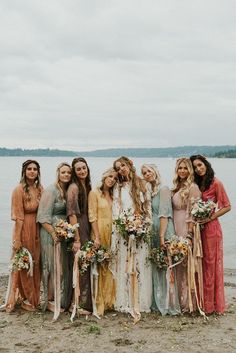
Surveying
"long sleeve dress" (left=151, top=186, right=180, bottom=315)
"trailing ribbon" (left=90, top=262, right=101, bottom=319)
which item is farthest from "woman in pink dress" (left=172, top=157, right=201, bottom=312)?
"trailing ribbon" (left=90, top=262, right=101, bottom=319)

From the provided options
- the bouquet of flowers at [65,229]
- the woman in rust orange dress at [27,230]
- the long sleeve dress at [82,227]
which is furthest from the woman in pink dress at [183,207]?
the woman in rust orange dress at [27,230]

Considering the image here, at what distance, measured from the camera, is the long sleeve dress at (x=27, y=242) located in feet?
28.2

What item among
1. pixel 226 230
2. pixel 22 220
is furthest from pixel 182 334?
pixel 226 230

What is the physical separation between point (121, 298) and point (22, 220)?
7.09 ft

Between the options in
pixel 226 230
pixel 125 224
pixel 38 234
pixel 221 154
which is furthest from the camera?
pixel 221 154

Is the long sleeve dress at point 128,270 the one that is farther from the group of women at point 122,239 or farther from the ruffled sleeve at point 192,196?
the ruffled sleeve at point 192,196

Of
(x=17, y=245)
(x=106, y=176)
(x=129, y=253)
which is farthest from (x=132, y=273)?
(x=17, y=245)

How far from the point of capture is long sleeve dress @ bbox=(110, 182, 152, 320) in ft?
28.0

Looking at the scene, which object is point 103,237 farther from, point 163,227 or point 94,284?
point 163,227

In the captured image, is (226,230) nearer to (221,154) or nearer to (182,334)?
(182,334)

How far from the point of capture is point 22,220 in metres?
8.64

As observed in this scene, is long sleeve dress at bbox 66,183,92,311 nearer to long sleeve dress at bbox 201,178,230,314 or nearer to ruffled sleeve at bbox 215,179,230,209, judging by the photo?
long sleeve dress at bbox 201,178,230,314

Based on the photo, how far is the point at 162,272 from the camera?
8.64 meters

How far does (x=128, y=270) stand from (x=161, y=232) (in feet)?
2.78
